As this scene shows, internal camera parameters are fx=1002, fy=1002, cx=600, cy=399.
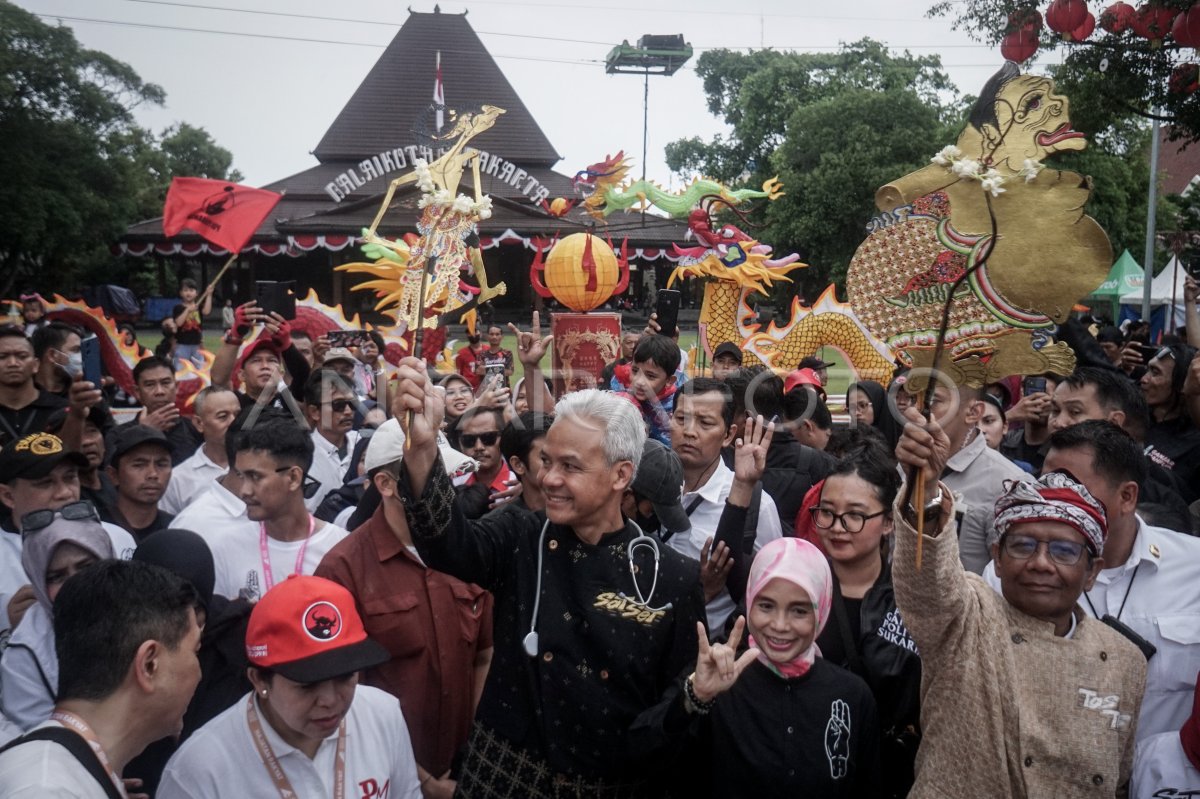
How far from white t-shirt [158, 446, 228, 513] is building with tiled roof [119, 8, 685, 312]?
13.3m

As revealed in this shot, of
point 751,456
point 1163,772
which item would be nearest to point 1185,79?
point 751,456

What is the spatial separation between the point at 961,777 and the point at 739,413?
2580 mm

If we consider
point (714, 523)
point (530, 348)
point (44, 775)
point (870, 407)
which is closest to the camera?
point (44, 775)

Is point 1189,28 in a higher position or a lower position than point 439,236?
higher

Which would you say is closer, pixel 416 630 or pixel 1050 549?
pixel 1050 549

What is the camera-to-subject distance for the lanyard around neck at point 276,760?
2.34m

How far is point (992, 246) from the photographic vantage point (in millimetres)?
2350

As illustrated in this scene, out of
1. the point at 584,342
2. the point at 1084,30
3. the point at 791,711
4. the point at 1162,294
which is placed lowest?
the point at 791,711

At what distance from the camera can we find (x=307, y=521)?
3426 millimetres

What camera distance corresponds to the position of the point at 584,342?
8.34 m

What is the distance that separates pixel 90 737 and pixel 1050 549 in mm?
2108

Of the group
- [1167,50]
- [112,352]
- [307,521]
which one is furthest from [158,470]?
[1167,50]

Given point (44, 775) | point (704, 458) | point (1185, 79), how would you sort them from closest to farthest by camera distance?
1. point (44, 775)
2. point (704, 458)
3. point (1185, 79)

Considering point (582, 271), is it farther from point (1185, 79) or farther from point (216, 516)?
point (1185, 79)
